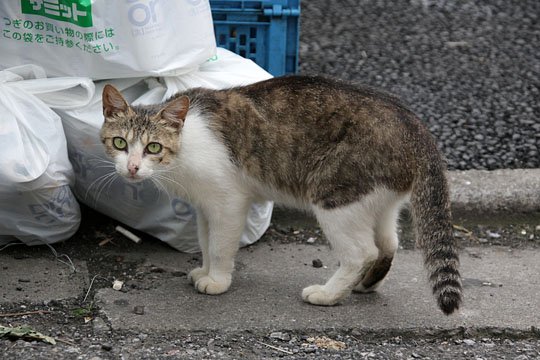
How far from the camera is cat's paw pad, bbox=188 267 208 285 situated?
12.4ft

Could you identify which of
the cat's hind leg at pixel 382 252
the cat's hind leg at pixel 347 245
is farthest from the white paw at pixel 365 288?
the cat's hind leg at pixel 347 245

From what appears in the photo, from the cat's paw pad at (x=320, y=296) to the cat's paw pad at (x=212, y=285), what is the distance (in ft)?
1.10

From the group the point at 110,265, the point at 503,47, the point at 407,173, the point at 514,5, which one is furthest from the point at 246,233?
the point at 514,5

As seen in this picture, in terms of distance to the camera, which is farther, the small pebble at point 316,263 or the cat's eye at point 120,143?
the small pebble at point 316,263

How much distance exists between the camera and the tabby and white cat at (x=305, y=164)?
3.37 metres

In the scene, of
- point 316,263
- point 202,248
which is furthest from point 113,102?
point 316,263

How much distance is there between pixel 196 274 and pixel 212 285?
5.9 inches

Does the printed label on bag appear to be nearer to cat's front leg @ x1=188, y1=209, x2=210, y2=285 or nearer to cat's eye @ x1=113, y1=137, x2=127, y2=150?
cat's eye @ x1=113, y1=137, x2=127, y2=150

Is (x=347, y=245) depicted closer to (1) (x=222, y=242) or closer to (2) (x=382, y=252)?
(2) (x=382, y=252)

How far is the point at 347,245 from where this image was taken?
3.46m

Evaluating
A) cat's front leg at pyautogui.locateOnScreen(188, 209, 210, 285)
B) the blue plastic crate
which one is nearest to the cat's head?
cat's front leg at pyautogui.locateOnScreen(188, 209, 210, 285)

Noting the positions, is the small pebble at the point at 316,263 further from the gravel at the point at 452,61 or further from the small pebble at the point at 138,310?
the gravel at the point at 452,61

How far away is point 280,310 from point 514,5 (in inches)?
194

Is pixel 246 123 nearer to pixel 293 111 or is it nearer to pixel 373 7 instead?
pixel 293 111
